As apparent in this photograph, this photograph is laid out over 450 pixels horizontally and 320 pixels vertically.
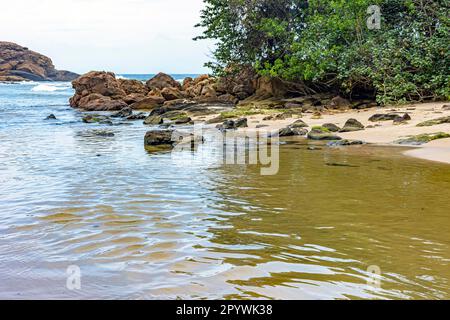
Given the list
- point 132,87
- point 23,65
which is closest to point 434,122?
point 132,87

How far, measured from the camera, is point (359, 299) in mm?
3297

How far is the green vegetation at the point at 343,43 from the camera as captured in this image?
18047 mm

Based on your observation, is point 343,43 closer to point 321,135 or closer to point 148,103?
point 321,135

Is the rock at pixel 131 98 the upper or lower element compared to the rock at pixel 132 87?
lower

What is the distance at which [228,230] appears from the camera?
5.04 meters

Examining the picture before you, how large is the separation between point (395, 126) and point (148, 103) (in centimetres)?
2240

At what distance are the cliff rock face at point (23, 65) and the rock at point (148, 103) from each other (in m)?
70.5

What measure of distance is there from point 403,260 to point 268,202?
8.01ft

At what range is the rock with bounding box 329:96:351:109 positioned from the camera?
21219 millimetres

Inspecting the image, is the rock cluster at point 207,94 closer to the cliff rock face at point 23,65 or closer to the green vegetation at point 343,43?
the green vegetation at point 343,43

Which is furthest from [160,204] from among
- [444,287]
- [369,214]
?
[444,287]

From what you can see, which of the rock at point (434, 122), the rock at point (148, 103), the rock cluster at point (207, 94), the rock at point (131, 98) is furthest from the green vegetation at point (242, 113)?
the rock at point (131, 98)

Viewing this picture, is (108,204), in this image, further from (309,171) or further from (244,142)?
(244,142)
